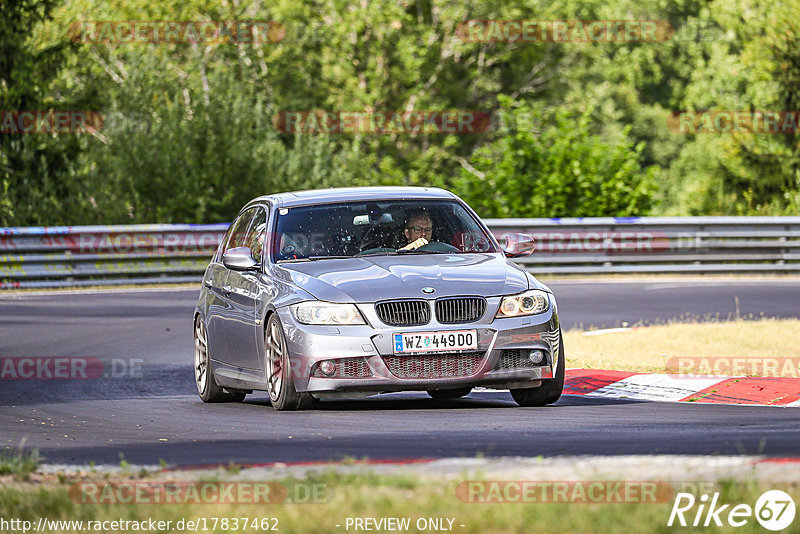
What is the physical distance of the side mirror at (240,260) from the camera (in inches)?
427

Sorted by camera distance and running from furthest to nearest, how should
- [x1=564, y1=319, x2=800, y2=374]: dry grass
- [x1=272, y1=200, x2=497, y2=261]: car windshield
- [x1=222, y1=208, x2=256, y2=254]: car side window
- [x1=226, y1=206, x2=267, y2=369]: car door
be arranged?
1. [x1=564, y1=319, x2=800, y2=374]: dry grass
2. [x1=222, y1=208, x2=256, y2=254]: car side window
3. [x1=272, y1=200, x2=497, y2=261]: car windshield
4. [x1=226, y1=206, x2=267, y2=369]: car door

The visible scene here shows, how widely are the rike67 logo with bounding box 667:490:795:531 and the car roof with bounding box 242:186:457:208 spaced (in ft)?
20.2

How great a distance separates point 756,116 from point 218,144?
17.0 metres

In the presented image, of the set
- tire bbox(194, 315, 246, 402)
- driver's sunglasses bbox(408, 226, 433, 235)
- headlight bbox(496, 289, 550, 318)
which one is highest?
driver's sunglasses bbox(408, 226, 433, 235)

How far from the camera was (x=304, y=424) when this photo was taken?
923 centimetres

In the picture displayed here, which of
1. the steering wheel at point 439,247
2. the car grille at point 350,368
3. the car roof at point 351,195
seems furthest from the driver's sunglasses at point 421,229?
the car grille at point 350,368

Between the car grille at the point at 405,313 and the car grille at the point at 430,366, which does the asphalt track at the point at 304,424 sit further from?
the car grille at the point at 405,313

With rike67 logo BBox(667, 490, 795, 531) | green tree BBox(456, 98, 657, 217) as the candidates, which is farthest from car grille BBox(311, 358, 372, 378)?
green tree BBox(456, 98, 657, 217)

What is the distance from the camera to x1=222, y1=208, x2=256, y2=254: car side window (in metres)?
12.2

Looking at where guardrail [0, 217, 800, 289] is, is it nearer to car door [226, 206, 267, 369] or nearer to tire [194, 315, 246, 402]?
tire [194, 315, 246, 402]

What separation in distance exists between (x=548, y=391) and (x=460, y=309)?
100cm

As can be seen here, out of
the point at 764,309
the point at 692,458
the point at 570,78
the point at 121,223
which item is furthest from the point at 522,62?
the point at 692,458

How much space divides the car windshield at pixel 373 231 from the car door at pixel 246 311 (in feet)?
Answer: 0.94

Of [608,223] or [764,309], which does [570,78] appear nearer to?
[608,223]
